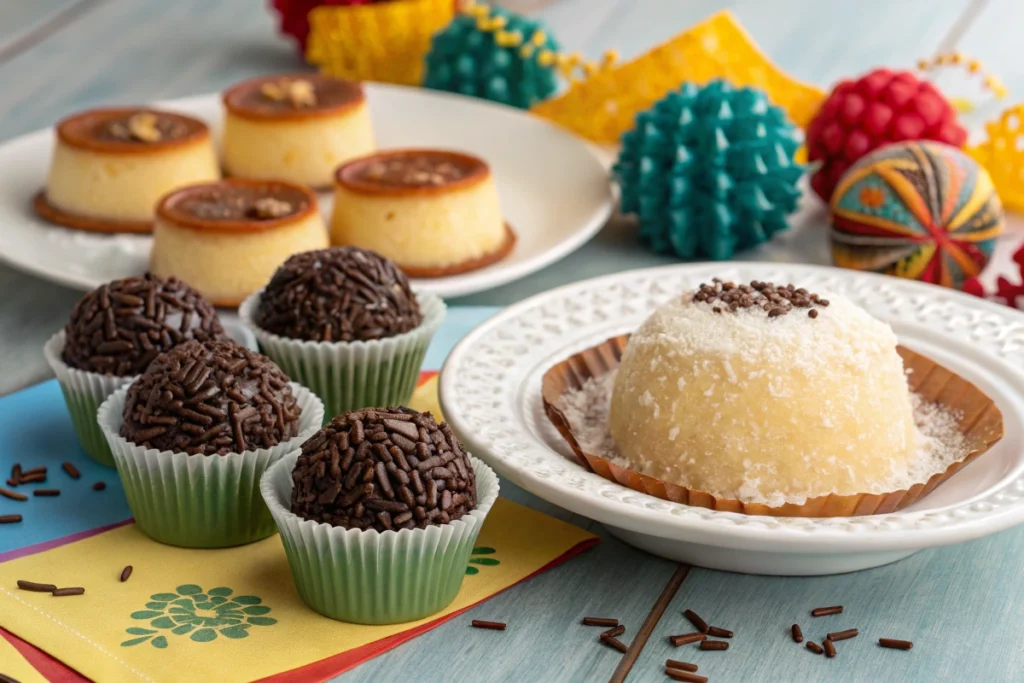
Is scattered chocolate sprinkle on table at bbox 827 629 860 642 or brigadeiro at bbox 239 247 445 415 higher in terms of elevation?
brigadeiro at bbox 239 247 445 415

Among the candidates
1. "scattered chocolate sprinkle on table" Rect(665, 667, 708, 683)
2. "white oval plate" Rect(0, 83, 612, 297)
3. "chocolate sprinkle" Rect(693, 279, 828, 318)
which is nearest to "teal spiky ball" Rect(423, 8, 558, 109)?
"white oval plate" Rect(0, 83, 612, 297)

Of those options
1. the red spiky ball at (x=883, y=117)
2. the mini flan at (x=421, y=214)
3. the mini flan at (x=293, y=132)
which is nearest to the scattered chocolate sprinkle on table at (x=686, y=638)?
the mini flan at (x=421, y=214)

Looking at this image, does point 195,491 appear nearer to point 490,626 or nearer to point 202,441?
point 202,441

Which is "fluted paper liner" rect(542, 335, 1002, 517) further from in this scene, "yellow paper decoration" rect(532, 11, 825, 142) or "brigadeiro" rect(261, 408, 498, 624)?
"yellow paper decoration" rect(532, 11, 825, 142)

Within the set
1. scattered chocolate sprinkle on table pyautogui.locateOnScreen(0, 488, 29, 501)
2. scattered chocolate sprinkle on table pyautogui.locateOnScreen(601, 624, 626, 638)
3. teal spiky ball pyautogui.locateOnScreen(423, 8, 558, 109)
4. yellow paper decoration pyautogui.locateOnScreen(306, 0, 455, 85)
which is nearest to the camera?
scattered chocolate sprinkle on table pyautogui.locateOnScreen(601, 624, 626, 638)

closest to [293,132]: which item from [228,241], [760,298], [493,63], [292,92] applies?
[292,92]

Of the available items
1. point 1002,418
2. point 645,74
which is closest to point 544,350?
point 1002,418

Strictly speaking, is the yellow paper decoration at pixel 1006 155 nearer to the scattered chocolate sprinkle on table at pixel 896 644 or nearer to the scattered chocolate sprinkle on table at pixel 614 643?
the scattered chocolate sprinkle on table at pixel 896 644

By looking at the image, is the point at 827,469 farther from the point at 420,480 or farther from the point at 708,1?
the point at 708,1
